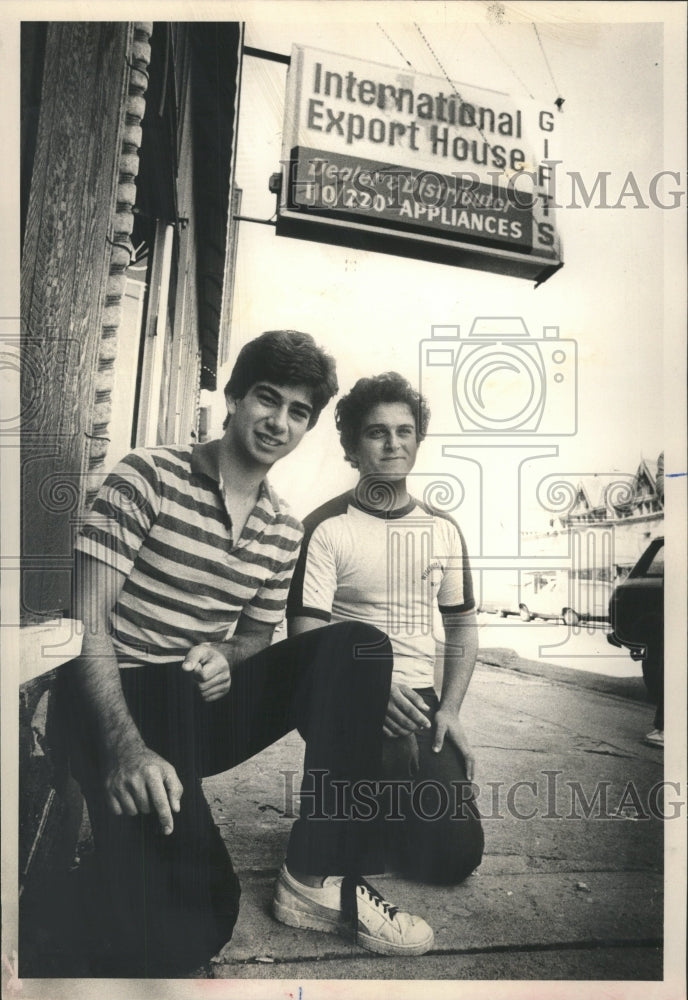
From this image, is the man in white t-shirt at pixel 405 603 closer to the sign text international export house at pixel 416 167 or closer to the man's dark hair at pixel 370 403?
the man's dark hair at pixel 370 403

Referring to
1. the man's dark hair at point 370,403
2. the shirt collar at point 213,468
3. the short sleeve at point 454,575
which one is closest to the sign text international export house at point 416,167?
the man's dark hair at point 370,403

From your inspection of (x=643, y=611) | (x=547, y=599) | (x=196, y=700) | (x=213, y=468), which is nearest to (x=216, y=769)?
(x=196, y=700)

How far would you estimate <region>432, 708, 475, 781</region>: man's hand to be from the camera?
1932mm

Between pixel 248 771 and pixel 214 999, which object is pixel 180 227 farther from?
pixel 214 999

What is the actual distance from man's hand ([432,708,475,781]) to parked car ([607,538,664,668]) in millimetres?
437

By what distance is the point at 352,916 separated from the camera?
73.3 inches

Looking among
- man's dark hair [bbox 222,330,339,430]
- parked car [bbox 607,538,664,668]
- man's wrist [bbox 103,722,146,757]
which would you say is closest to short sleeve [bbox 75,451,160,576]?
man's dark hair [bbox 222,330,339,430]

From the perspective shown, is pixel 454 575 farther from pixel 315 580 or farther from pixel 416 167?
pixel 416 167

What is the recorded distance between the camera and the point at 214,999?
1871mm

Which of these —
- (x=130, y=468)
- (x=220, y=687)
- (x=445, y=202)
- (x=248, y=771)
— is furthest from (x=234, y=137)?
(x=248, y=771)

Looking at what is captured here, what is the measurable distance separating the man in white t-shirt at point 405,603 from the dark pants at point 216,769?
0.18 feet

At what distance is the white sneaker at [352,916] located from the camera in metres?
1.86

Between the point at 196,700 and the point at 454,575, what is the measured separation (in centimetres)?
69

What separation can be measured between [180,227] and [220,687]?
1.38 meters
